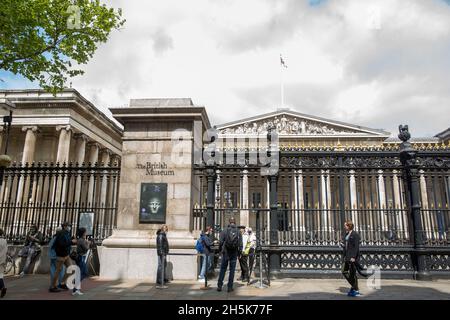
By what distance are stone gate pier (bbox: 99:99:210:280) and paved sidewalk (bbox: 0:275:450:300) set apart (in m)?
0.57

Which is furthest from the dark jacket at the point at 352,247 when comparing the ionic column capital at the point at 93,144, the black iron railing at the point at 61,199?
the ionic column capital at the point at 93,144

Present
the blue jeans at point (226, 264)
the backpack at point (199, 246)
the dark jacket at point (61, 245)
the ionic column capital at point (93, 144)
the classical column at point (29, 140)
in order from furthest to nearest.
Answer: the ionic column capital at point (93, 144) < the classical column at point (29, 140) < the backpack at point (199, 246) < the dark jacket at point (61, 245) < the blue jeans at point (226, 264)

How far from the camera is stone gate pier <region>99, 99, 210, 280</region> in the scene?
32.4 feet

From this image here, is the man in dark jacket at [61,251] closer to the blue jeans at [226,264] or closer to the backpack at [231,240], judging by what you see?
the blue jeans at [226,264]

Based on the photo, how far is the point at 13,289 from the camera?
8.68 m

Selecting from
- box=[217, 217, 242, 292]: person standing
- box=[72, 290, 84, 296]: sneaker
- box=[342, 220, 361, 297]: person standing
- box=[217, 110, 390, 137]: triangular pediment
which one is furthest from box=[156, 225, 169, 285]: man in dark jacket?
box=[217, 110, 390, 137]: triangular pediment

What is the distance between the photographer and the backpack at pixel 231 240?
27.1 feet

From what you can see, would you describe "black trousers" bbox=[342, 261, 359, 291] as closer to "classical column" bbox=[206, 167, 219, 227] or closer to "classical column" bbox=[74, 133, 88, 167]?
"classical column" bbox=[206, 167, 219, 227]

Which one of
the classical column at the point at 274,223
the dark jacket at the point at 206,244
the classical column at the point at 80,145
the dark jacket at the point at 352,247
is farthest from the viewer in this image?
the classical column at the point at 80,145

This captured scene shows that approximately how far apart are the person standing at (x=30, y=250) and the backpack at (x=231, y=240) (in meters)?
7.04

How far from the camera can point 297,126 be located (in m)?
51.2

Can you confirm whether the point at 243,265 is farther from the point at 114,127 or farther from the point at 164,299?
the point at 114,127

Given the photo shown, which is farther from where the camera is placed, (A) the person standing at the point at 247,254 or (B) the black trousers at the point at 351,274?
(A) the person standing at the point at 247,254

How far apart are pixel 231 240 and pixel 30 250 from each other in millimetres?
7377
